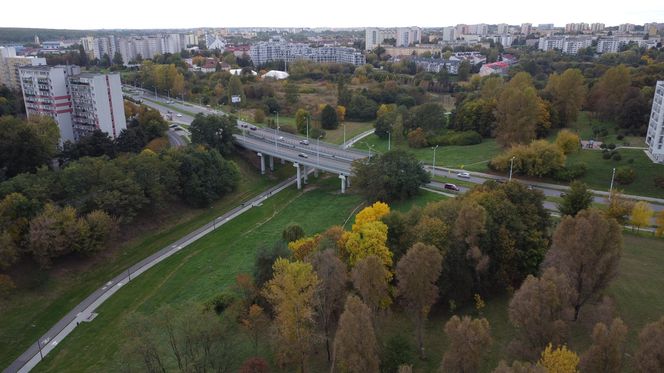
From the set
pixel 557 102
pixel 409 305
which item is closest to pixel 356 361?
pixel 409 305

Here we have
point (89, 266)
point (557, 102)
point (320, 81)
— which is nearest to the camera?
point (89, 266)

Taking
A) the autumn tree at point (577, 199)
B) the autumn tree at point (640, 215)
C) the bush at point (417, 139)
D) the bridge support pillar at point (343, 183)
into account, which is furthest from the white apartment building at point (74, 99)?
the autumn tree at point (640, 215)

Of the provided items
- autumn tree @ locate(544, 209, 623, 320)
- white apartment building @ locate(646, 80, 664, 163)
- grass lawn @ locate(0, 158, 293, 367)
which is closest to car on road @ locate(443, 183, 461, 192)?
white apartment building @ locate(646, 80, 664, 163)

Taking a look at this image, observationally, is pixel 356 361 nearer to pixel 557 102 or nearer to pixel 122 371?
pixel 122 371

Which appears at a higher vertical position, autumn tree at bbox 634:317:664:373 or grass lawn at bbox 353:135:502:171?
autumn tree at bbox 634:317:664:373

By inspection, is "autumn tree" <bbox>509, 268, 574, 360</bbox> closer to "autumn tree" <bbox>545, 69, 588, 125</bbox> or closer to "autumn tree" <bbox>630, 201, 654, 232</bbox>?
"autumn tree" <bbox>630, 201, 654, 232</bbox>

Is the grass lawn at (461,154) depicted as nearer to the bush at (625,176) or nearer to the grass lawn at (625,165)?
the grass lawn at (625,165)

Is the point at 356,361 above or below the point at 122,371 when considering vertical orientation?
above
